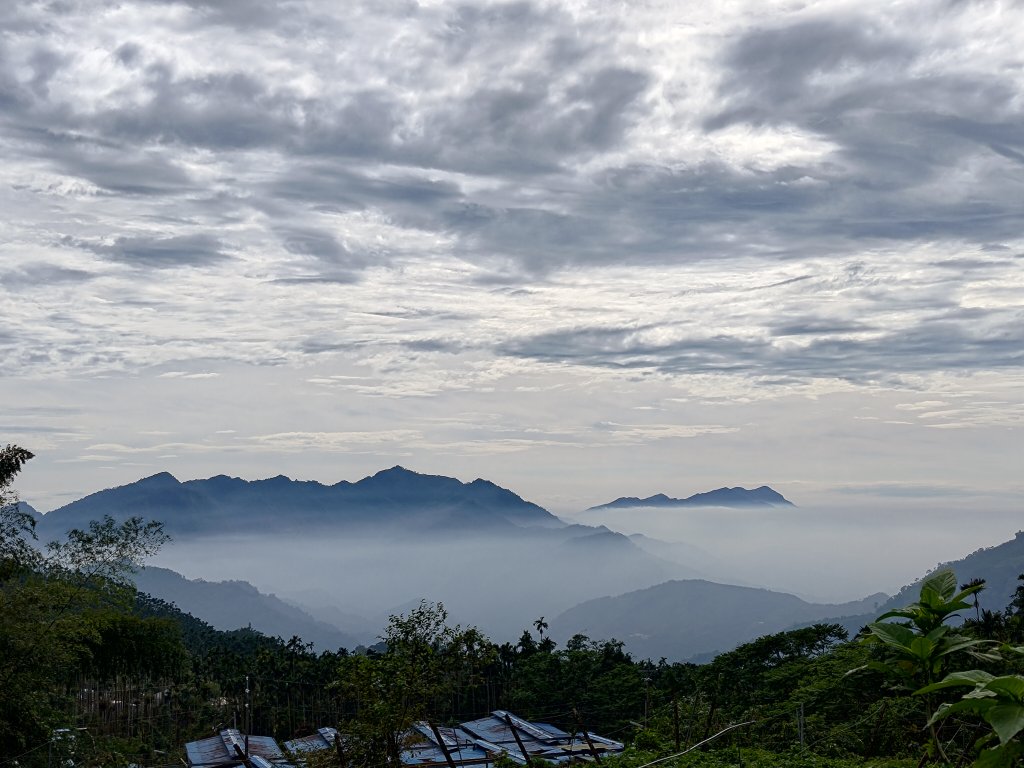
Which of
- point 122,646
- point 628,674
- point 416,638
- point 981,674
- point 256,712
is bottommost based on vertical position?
point 256,712

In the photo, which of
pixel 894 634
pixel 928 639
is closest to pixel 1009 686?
pixel 928 639

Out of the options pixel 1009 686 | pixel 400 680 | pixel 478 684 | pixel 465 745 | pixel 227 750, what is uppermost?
pixel 1009 686

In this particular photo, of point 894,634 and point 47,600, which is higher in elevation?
point 894,634

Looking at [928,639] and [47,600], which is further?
[47,600]

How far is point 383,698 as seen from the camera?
55.2 ft

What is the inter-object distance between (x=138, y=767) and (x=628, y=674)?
81.9ft

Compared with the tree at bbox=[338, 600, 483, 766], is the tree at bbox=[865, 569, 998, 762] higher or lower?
higher

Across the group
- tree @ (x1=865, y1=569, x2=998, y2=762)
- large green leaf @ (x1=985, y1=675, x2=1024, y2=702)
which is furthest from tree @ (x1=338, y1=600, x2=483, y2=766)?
large green leaf @ (x1=985, y1=675, x2=1024, y2=702)

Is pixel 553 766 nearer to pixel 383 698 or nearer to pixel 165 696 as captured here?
pixel 383 698

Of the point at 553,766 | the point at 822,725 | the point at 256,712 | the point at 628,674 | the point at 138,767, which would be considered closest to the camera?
the point at 553,766

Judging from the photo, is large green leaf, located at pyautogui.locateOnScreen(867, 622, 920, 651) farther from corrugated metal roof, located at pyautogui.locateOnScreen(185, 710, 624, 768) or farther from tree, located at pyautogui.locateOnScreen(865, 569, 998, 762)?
corrugated metal roof, located at pyautogui.locateOnScreen(185, 710, 624, 768)

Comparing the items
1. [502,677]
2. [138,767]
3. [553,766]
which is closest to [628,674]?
[502,677]

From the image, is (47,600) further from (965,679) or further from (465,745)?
(965,679)

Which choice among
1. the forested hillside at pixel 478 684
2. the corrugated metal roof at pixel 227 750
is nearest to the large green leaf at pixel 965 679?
the forested hillside at pixel 478 684
